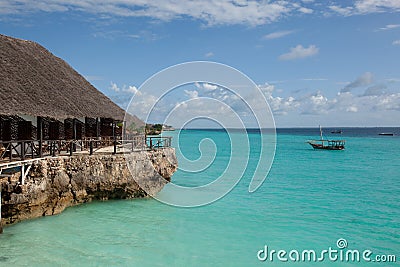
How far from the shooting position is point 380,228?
1359 cm

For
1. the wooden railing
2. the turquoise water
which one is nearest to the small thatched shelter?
the wooden railing

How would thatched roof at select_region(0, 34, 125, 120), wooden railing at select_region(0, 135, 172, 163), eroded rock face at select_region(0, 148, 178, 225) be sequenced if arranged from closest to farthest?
1. eroded rock face at select_region(0, 148, 178, 225)
2. wooden railing at select_region(0, 135, 172, 163)
3. thatched roof at select_region(0, 34, 125, 120)

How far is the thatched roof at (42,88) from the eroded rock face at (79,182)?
202 centimetres

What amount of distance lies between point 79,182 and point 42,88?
4.14 meters

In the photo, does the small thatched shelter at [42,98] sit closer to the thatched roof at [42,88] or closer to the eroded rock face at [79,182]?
the thatched roof at [42,88]

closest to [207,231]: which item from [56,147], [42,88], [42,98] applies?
[56,147]

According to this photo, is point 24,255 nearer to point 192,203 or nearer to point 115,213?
point 115,213

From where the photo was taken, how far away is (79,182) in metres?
14.2

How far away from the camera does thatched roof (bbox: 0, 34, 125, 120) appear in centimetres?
1298

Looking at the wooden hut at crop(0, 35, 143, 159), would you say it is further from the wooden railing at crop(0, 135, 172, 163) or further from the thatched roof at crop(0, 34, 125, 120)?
the wooden railing at crop(0, 135, 172, 163)

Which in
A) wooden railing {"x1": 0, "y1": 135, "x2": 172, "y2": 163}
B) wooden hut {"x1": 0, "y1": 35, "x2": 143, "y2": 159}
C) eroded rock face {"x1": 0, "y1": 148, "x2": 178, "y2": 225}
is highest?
wooden hut {"x1": 0, "y1": 35, "x2": 143, "y2": 159}

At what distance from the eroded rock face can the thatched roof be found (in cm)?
202

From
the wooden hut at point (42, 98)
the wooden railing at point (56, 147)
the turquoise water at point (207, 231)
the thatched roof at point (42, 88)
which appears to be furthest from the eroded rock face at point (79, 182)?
the thatched roof at point (42, 88)

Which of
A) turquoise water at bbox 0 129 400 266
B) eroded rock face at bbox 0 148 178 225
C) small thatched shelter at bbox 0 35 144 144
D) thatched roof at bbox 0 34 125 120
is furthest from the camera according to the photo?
small thatched shelter at bbox 0 35 144 144
